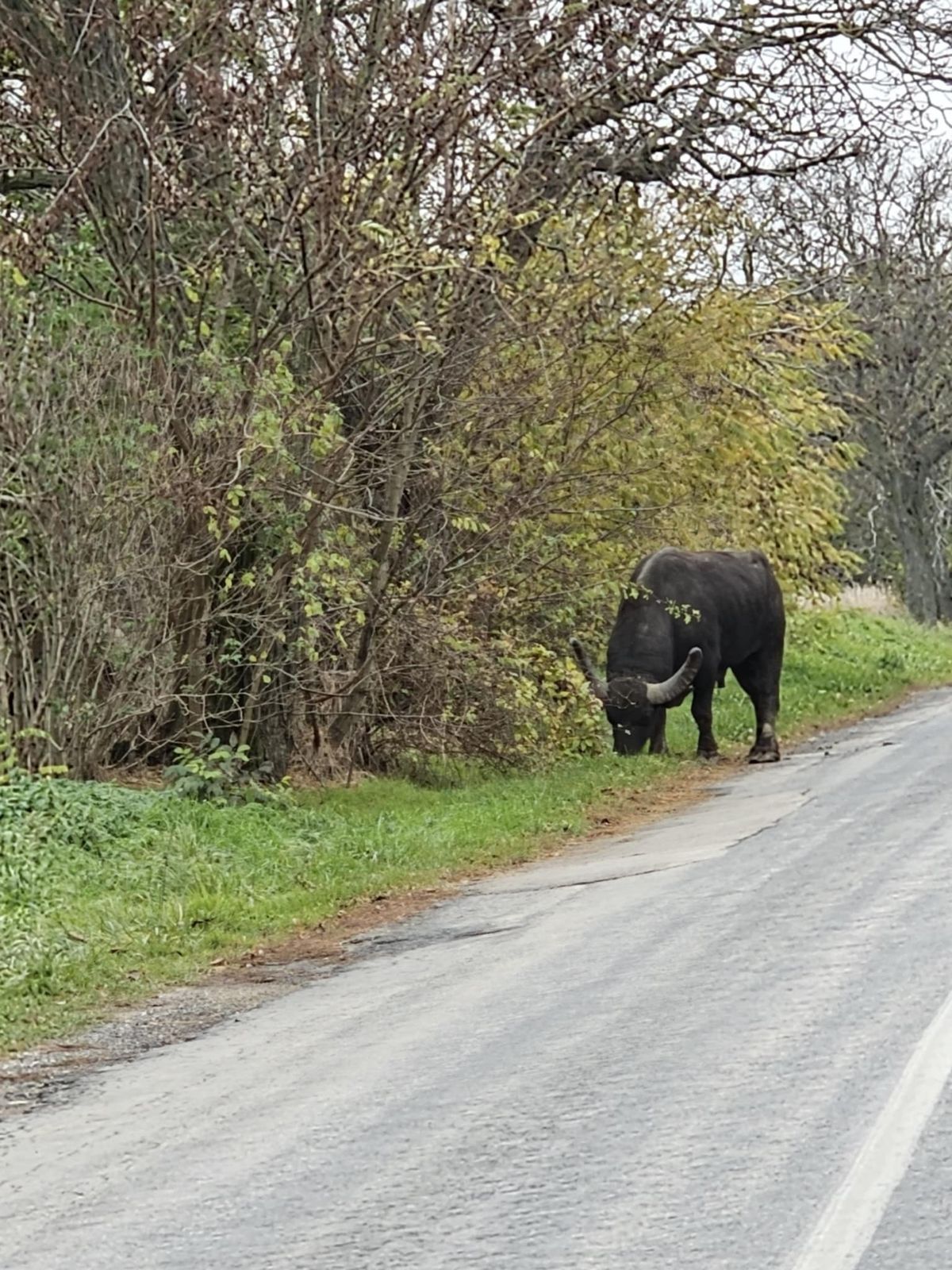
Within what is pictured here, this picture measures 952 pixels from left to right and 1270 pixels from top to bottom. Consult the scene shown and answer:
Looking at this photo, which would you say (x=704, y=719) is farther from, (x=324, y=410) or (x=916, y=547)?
(x=916, y=547)

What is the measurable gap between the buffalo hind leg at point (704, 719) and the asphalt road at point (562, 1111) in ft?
34.3

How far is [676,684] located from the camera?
19844mm

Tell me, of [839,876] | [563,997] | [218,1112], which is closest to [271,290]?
[839,876]

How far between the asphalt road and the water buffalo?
971 cm

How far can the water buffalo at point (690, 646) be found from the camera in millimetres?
20062

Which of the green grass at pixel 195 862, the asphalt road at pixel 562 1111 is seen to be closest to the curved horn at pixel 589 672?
the green grass at pixel 195 862

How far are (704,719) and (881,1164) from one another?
616 inches

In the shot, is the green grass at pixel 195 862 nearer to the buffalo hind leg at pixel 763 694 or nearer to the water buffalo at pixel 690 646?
the water buffalo at pixel 690 646

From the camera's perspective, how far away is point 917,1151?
5.38 m

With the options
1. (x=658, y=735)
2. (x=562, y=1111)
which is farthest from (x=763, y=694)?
(x=562, y=1111)

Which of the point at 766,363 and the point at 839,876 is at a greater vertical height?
the point at 766,363

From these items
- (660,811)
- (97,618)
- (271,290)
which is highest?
(271,290)

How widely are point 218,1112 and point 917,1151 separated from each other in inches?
93.6

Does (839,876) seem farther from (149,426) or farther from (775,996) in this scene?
(149,426)
